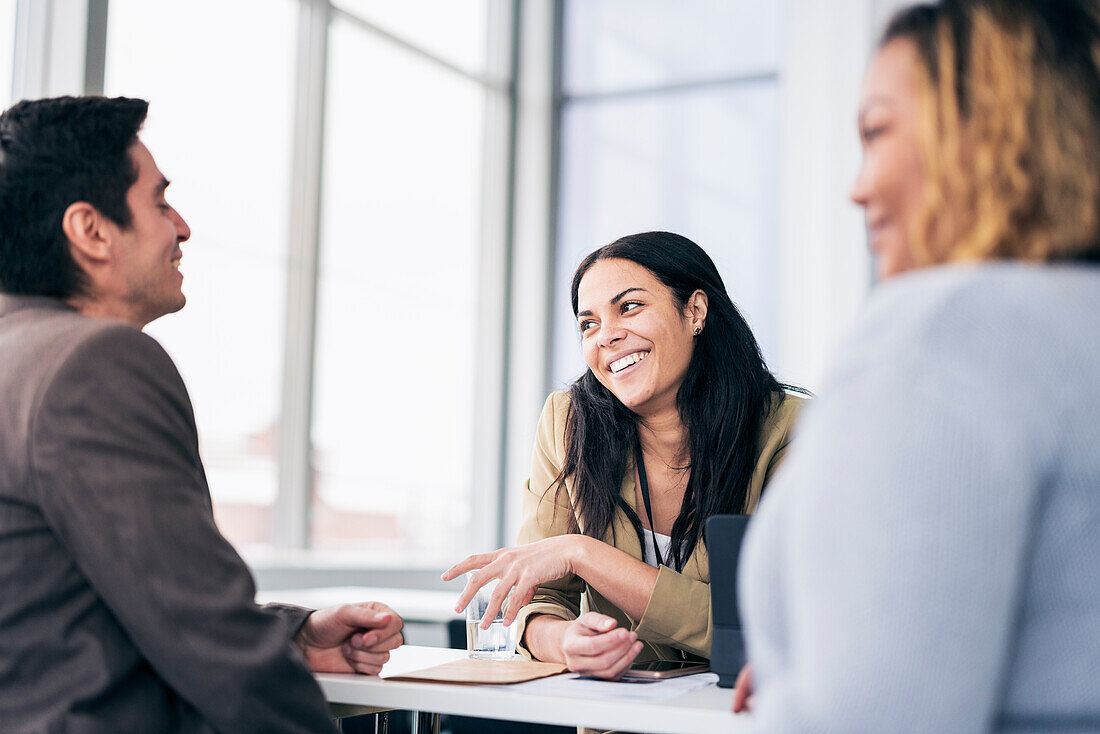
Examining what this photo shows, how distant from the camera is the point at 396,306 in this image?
5531 millimetres

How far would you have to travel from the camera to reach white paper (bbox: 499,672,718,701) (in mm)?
1332

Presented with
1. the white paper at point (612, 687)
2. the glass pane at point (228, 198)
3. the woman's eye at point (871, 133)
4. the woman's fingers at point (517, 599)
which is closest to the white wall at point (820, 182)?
the glass pane at point (228, 198)

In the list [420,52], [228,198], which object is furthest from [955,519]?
[420,52]

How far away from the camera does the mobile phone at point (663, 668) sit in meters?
1.52

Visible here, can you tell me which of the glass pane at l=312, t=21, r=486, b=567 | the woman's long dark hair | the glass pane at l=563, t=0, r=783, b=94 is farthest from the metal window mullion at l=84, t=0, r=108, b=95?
the glass pane at l=563, t=0, r=783, b=94

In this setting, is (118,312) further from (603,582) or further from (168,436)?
(603,582)

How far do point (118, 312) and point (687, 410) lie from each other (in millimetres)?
1155

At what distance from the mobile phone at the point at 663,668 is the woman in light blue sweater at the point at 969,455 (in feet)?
2.71

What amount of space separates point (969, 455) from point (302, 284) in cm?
457

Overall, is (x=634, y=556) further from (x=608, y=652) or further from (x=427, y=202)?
(x=427, y=202)

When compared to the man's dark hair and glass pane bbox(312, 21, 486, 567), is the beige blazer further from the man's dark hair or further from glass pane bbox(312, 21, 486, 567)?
glass pane bbox(312, 21, 486, 567)

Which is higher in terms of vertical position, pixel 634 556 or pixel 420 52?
pixel 420 52

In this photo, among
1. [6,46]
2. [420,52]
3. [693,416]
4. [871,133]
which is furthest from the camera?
[420,52]

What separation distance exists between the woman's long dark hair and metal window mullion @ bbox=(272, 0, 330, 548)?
283 cm
